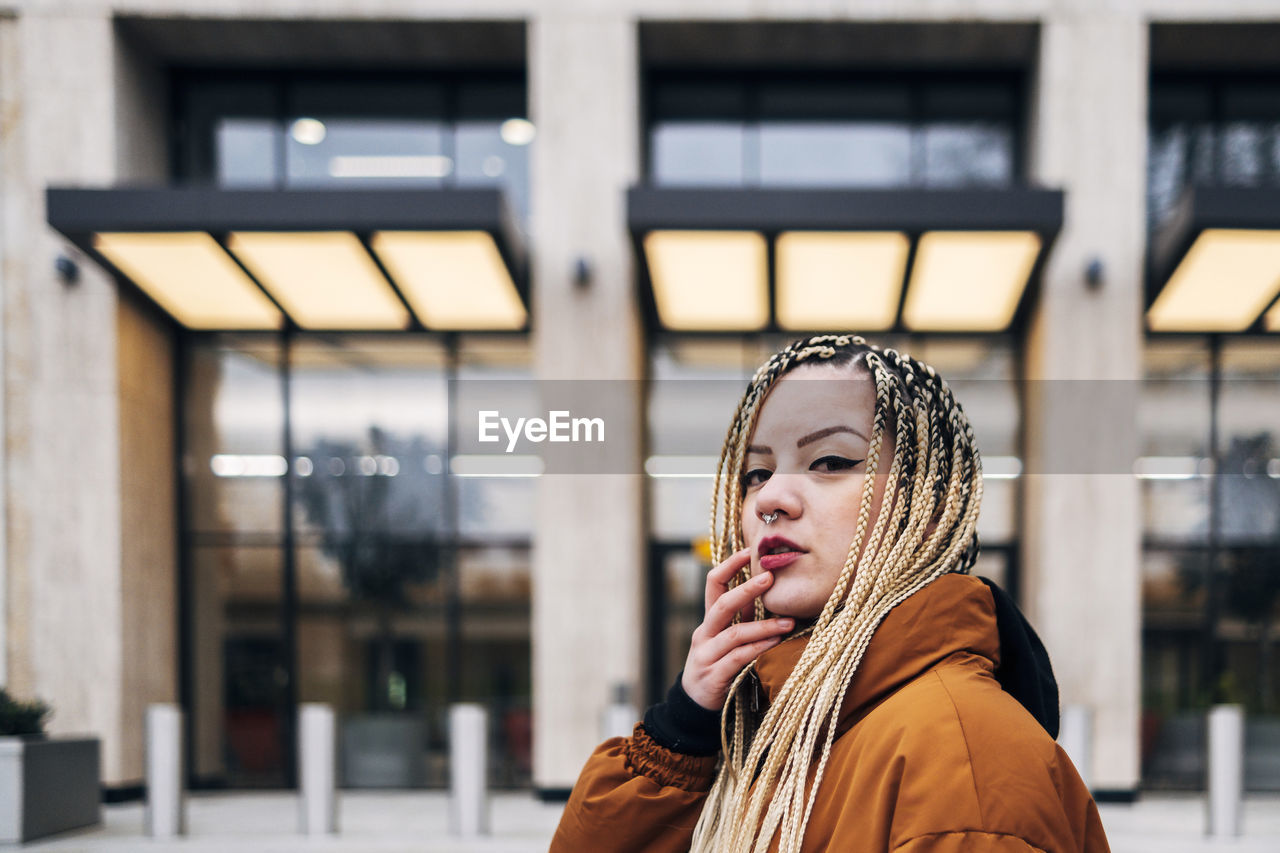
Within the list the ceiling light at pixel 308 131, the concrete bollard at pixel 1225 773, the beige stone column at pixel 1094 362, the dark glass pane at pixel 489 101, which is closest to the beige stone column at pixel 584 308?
the dark glass pane at pixel 489 101

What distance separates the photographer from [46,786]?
23.8ft

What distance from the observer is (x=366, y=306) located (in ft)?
31.7

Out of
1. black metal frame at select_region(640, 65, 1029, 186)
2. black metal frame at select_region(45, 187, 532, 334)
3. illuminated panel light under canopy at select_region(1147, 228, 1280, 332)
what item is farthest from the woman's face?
black metal frame at select_region(640, 65, 1029, 186)

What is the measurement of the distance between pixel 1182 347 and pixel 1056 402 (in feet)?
6.48

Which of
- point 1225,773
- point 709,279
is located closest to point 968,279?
point 709,279

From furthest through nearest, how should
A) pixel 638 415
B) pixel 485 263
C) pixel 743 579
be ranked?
pixel 638 415 → pixel 485 263 → pixel 743 579

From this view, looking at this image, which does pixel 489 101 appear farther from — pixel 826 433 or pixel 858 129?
pixel 826 433

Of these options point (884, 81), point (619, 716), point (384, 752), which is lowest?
point (384, 752)

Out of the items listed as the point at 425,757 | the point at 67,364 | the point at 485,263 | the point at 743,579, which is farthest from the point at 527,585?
the point at 743,579

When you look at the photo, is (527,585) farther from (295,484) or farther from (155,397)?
(155,397)

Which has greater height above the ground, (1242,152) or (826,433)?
(1242,152)

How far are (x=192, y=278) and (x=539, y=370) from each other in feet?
11.8

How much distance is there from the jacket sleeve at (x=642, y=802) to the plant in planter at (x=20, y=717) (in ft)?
25.2

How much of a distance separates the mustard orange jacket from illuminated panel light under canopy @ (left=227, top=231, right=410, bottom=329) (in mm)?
8020
